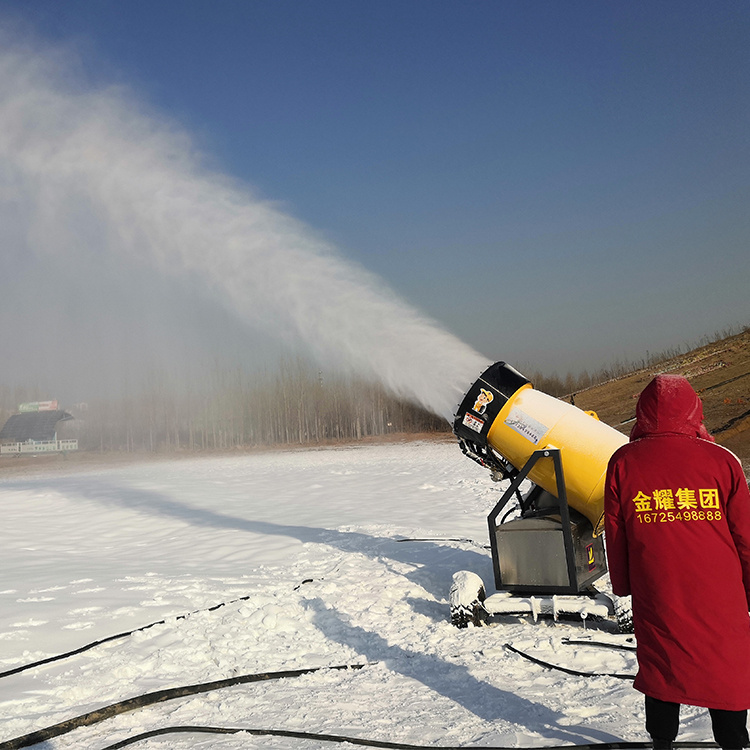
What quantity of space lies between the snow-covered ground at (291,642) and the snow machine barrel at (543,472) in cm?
59

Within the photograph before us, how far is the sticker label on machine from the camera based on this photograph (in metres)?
6.56

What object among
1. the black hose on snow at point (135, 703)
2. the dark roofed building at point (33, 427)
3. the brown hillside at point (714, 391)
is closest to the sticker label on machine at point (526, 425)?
the black hose on snow at point (135, 703)

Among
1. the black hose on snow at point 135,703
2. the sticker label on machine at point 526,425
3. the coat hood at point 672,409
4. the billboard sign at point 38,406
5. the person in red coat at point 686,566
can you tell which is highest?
the billboard sign at point 38,406

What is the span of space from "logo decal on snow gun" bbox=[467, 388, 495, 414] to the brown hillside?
395 inches

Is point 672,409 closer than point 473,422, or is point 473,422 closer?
point 672,409

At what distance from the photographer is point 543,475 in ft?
21.7

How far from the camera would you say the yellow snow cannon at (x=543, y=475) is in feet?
20.7

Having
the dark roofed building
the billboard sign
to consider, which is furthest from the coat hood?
the billboard sign

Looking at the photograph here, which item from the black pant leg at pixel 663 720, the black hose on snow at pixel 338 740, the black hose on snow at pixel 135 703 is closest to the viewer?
the black pant leg at pixel 663 720

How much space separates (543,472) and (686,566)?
3687 mm

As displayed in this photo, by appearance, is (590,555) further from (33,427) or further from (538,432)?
(33,427)

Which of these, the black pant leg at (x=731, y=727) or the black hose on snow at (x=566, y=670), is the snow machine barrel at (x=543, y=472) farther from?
the black pant leg at (x=731, y=727)

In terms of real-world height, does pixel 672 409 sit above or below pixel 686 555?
above

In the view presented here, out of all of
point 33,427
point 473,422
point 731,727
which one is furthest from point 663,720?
point 33,427
